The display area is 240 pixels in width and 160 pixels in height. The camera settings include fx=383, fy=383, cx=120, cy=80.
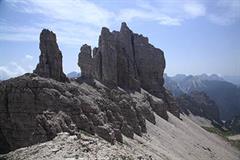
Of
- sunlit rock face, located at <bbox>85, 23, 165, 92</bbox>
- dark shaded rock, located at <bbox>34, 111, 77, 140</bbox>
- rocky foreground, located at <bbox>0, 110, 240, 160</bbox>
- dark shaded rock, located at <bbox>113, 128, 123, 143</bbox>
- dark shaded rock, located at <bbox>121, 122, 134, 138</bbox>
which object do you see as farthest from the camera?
sunlit rock face, located at <bbox>85, 23, 165, 92</bbox>

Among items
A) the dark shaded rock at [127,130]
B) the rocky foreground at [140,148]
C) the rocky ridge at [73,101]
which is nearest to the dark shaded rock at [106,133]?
the rocky ridge at [73,101]

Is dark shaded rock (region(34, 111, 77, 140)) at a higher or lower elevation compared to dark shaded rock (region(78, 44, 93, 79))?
lower

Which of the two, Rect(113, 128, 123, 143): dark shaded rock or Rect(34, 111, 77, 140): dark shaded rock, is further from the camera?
Rect(113, 128, 123, 143): dark shaded rock

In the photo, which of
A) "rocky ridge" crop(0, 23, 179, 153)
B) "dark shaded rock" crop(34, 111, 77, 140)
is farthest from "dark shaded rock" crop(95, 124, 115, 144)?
"dark shaded rock" crop(34, 111, 77, 140)

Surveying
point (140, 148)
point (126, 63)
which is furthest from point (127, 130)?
point (126, 63)

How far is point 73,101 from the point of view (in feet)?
234

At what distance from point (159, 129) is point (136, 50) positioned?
177 feet

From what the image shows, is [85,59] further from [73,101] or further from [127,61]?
[73,101]

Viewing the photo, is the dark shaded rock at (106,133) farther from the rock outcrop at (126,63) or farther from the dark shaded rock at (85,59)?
the dark shaded rock at (85,59)

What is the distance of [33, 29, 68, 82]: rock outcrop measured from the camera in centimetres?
8550

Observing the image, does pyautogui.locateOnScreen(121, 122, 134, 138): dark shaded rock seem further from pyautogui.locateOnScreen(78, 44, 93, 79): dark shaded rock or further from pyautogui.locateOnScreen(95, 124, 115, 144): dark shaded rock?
pyautogui.locateOnScreen(78, 44, 93, 79): dark shaded rock

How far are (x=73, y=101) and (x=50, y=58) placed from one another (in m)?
19.6

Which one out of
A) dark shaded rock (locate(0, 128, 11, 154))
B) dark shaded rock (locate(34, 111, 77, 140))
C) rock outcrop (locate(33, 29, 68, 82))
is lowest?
dark shaded rock (locate(0, 128, 11, 154))

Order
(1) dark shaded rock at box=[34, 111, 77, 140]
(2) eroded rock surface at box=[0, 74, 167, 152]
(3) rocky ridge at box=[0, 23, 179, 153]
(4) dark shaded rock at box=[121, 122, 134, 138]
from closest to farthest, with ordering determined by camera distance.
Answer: (1) dark shaded rock at box=[34, 111, 77, 140]
(2) eroded rock surface at box=[0, 74, 167, 152]
(3) rocky ridge at box=[0, 23, 179, 153]
(4) dark shaded rock at box=[121, 122, 134, 138]
